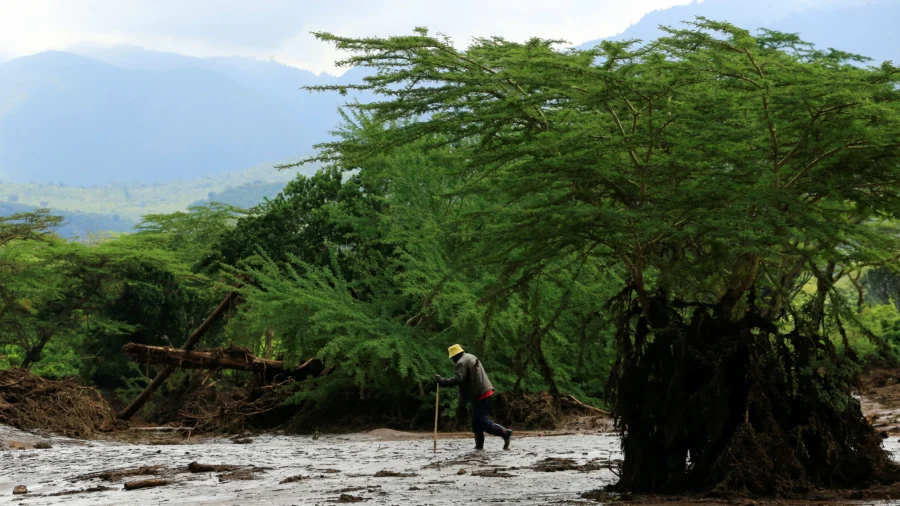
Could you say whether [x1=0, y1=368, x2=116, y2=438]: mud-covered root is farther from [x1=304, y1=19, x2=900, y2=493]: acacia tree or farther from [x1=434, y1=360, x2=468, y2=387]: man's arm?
[x1=304, y1=19, x2=900, y2=493]: acacia tree

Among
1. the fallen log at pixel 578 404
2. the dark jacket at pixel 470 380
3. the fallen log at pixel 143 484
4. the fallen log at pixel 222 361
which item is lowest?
the fallen log at pixel 143 484

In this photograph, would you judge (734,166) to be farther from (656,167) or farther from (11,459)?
(11,459)

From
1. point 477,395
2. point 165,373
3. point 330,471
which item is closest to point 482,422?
point 477,395

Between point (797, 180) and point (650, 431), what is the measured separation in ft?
8.82

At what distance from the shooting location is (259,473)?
39.3ft

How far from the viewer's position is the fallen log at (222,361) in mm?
21141

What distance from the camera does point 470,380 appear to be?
14.8m

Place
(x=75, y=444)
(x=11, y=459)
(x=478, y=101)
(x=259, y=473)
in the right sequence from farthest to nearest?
1. (x=75, y=444)
2. (x=11, y=459)
3. (x=259, y=473)
4. (x=478, y=101)

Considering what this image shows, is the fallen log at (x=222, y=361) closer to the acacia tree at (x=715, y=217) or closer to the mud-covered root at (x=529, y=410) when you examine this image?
the mud-covered root at (x=529, y=410)

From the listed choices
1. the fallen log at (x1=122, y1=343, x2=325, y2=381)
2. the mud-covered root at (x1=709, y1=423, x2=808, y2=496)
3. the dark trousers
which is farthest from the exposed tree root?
the fallen log at (x1=122, y1=343, x2=325, y2=381)

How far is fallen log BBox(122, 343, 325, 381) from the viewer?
832 inches

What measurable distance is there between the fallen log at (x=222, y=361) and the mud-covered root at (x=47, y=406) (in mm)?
1453

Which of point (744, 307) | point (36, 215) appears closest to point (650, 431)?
point (744, 307)

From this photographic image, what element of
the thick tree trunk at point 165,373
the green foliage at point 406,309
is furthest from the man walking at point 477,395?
the thick tree trunk at point 165,373
